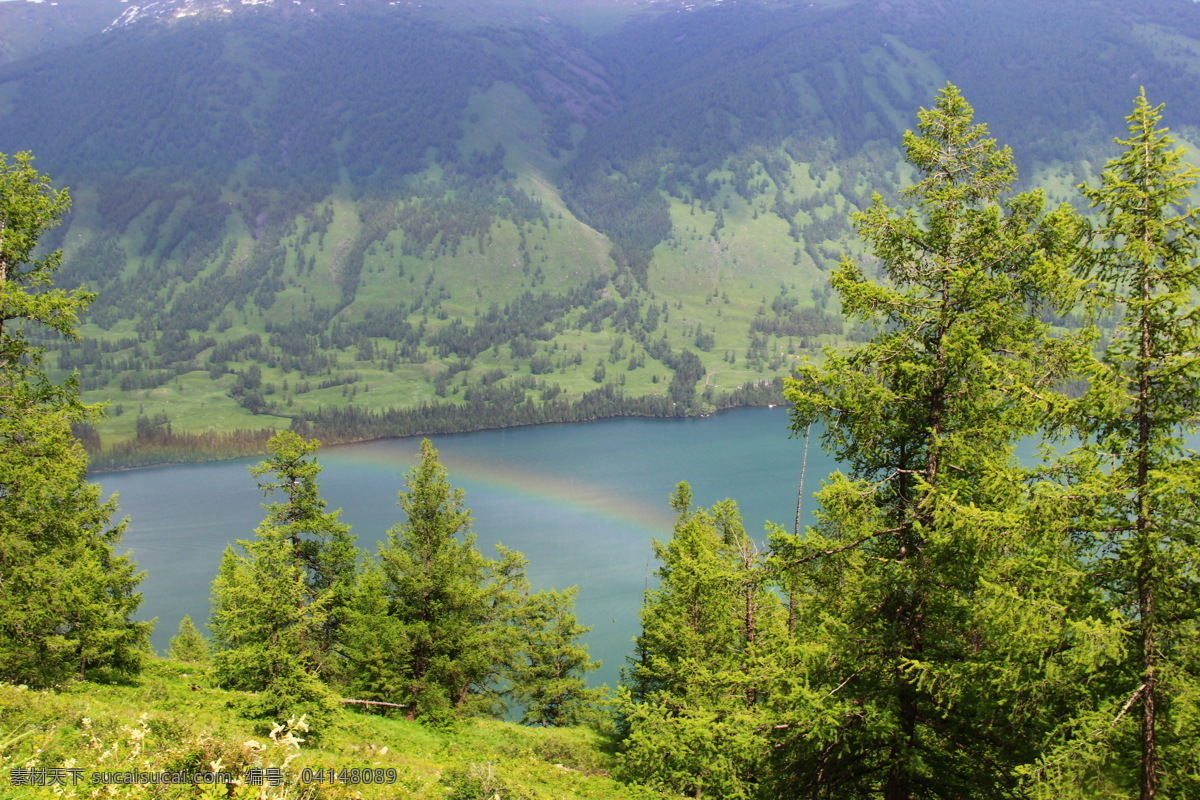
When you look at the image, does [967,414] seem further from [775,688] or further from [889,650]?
[775,688]

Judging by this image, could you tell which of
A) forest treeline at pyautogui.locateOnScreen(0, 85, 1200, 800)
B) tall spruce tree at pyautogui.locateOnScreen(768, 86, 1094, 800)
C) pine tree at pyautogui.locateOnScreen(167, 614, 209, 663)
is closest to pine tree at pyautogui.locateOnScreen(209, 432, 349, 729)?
forest treeline at pyautogui.locateOnScreen(0, 85, 1200, 800)

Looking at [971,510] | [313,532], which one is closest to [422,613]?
[313,532]

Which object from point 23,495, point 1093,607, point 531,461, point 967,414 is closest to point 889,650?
point 1093,607

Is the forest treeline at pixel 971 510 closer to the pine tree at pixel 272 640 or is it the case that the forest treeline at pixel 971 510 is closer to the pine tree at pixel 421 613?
the pine tree at pixel 272 640

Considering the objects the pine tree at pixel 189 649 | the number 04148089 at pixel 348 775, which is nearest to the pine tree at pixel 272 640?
the number 04148089 at pixel 348 775

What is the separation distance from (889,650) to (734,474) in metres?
126

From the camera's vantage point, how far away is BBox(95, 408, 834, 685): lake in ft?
287

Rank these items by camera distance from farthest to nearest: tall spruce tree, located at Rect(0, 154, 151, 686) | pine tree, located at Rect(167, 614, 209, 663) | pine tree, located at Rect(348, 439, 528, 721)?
pine tree, located at Rect(167, 614, 209, 663) < pine tree, located at Rect(348, 439, 528, 721) < tall spruce tree, located at Rect(0, 154, 151, 686)

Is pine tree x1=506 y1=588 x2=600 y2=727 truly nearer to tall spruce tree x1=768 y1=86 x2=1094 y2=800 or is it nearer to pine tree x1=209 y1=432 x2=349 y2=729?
pine tree x1=209 y1=432 x2=349 y2=729

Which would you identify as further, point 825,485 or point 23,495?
point 23,495

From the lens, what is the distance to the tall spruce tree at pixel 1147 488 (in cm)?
880

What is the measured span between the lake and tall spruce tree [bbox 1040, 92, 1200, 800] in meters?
60.4

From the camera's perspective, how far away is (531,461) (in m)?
158

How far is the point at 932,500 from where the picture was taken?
10.9 metres
